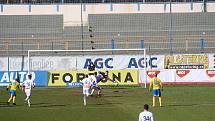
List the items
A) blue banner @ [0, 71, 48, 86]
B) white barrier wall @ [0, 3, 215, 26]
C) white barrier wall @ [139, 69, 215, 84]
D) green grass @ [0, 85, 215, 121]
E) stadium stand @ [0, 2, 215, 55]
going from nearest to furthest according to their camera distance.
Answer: green grass @ [0, 85, 215, 121] < blue banner @ [0, 71, 48, 86] < white barrier wall @ [139, 69, 215, 84] < stadium stand @ [0, 2, 215, 55] < white barrier wall @ [0, 3, 215, 26]

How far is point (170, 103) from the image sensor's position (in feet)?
103

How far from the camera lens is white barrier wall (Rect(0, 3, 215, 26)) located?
60.1 m

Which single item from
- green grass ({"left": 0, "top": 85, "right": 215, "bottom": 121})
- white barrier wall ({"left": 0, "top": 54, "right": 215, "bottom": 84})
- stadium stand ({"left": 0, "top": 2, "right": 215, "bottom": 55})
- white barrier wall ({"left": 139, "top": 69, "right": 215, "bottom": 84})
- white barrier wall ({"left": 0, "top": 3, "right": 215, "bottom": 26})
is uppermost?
white barrier wall ({"left": 0, "top": 3, "right": 215, "bottom": 26})

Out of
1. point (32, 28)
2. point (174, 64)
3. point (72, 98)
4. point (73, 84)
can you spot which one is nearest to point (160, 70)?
point (174, 64)

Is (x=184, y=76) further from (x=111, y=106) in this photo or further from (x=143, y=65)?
(x=111, y=106)

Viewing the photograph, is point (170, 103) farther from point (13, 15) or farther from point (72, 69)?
point (13, 15)

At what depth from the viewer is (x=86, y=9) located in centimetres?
6056

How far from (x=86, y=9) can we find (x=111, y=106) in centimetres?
3168

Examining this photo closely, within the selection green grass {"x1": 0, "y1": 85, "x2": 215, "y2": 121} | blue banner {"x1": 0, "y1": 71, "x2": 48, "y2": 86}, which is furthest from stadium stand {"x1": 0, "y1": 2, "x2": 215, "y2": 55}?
green grass {"x1": 0, "y1": 85, "x2": 215, "y2": 121}

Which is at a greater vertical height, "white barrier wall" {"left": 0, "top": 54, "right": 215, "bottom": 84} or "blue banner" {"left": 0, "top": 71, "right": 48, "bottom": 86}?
"white barrier wall" {"left": 0, "top": 54, "right": 215, "bottom": 84}

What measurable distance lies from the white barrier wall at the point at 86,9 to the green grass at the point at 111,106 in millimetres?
19273

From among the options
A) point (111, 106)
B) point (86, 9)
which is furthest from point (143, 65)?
point (111, 106)

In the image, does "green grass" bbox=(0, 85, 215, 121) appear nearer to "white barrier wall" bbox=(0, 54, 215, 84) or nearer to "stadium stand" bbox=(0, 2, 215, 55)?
"white barrier wall" bbox=(0, 54, 215, 84)

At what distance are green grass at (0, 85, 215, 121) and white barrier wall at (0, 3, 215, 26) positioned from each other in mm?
19273
